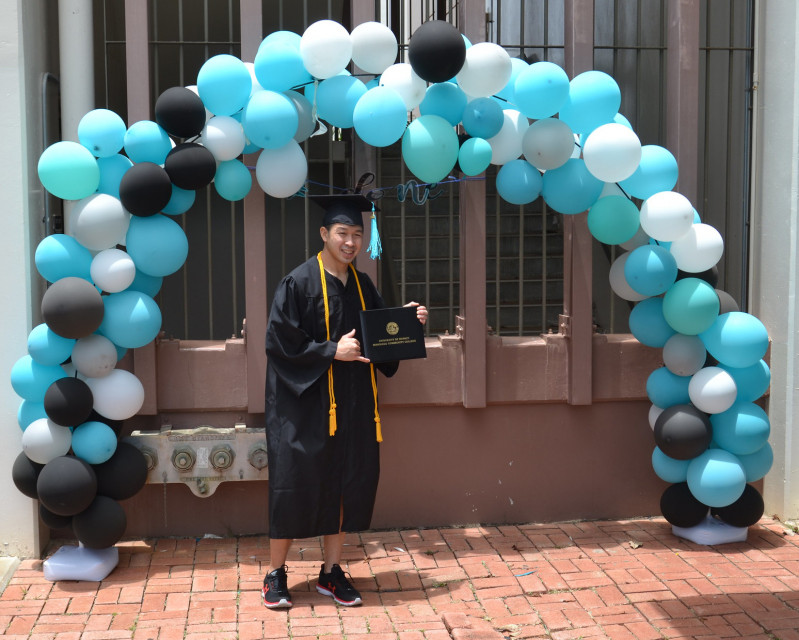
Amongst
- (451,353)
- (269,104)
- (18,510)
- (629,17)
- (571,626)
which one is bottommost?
(571,626)

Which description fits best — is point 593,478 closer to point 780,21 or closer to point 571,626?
point 571,626

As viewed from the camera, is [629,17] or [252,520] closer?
[252,520]

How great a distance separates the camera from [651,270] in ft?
17.3

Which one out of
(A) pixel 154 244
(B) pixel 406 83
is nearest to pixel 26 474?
(A) pixel 154 244

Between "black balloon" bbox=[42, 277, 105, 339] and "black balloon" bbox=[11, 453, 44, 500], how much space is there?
784 mm

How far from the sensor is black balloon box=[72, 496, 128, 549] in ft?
16.6

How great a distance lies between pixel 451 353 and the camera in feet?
19.7

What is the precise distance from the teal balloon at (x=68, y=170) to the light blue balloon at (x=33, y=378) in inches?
36.8

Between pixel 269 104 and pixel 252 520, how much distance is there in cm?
263

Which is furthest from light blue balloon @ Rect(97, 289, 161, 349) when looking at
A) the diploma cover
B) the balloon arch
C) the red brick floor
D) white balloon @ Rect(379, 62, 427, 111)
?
white balloon @ Rect(379, 62, 427, 111)

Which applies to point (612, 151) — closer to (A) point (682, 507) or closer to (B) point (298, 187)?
(B) point (298, 187)

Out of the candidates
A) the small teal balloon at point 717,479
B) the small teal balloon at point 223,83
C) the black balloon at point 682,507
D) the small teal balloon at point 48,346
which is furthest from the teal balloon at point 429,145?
the black balloon at point 682,507

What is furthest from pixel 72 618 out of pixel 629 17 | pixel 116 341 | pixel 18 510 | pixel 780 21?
pixel 629 17

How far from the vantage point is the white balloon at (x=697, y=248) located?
17.3ft
